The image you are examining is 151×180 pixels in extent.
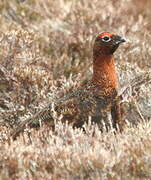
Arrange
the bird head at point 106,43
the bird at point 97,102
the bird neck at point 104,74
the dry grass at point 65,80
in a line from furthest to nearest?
1. the bird head at point 106,43
2. the bird neck at point 104,74
3. the bird at point 97,102
4. the dry grass at point 65,80

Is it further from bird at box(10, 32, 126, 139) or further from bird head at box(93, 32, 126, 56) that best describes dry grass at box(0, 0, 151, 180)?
bird head at box(93, 32, 126, 56)

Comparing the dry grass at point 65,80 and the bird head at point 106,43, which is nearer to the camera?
the dry grass at point 65,80

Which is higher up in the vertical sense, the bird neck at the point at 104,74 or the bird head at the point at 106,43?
the bird head at the point at 106,43

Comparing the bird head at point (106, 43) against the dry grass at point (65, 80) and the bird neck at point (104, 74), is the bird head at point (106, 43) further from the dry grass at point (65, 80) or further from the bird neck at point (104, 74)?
the dry grass at point (65, 80)

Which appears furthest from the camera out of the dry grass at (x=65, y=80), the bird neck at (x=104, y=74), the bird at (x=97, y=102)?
the bird neck at (x=104, y=74)

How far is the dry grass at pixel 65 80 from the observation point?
A: 4.79 metres

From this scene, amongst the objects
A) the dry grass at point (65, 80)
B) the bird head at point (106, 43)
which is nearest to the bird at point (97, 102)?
the bird head at point (106, 43)

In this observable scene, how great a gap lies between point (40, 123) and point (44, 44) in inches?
163

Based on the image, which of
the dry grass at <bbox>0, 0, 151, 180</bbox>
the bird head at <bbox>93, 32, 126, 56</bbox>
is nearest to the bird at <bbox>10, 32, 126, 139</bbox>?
the bird head at <bbox>93, 32, 126, 56</bbox>

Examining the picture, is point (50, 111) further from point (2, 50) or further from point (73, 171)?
point (2, 50)

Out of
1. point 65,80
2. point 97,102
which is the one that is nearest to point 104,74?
point 97,102

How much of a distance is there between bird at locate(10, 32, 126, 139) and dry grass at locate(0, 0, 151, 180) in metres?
0.21

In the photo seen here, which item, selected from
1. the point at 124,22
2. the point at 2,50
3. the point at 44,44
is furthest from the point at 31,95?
the point at 124,22

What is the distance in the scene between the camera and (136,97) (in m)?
6.94
